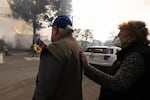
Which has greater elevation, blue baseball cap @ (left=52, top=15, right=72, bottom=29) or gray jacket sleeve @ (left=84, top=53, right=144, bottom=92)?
Result: blue baseball cap @ (left=52, top=15, right=72, bottom=29)

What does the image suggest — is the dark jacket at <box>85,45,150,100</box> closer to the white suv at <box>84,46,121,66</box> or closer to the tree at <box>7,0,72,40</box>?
the white suv at <box>84,46,121,66</box>

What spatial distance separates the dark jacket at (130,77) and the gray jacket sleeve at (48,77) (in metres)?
0.35

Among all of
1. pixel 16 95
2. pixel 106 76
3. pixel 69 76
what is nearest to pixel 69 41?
pixel 69 76

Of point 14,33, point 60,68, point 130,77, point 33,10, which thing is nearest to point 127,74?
point 130,77

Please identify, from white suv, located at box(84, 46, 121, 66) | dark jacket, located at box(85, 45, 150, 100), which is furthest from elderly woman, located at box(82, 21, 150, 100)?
white suv, located at box(84, 46, 121, 66)

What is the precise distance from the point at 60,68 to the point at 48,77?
128 millimetres

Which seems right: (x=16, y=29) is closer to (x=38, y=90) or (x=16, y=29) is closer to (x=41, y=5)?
(x=41, y=5)

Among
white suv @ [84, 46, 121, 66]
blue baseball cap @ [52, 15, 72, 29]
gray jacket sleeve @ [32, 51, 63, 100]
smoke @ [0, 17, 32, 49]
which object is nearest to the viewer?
gray jacket sleeve @ [32, 51, 63, 100]

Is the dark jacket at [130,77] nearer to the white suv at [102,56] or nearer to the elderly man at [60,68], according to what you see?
the elderly man at [60,68]

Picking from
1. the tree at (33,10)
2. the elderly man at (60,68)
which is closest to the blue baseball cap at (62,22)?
the elderly man at (60,68)

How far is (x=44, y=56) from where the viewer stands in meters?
2.89

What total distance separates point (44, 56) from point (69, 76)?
11.6 inches

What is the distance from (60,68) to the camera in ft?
9.41

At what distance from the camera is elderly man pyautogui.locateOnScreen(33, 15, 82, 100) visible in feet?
9.34
